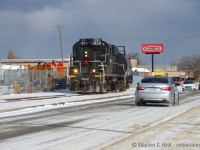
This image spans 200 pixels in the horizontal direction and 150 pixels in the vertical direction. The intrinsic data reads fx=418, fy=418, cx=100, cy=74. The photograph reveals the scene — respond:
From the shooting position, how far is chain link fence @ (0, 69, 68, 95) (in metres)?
39.7

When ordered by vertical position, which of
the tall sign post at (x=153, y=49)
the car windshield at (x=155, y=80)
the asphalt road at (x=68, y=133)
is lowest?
the asphalt road at (x=68, y=133)

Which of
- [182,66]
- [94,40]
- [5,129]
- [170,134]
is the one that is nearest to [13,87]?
[94,40]

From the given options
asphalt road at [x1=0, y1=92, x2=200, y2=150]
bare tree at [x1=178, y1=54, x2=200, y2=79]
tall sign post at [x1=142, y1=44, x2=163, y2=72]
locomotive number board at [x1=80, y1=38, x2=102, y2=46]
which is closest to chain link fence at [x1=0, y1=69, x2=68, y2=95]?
locomotive number board at [x1=80, y1=38, x2=102, y2=46]

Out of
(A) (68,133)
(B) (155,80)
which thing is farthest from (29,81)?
(A) (68,133)

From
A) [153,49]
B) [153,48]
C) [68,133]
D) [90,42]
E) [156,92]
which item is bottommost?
[68,133]

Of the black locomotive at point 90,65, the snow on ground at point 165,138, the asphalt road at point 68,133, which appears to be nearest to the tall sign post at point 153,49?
the black locomotive at point 90,65

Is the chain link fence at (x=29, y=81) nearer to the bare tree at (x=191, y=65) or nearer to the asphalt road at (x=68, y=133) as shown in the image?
the asphalt road at (x=68, y=133)

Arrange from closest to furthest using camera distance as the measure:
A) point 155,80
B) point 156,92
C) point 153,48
Result: 1. point 156,92
2. point 155,80
3. point 153,48

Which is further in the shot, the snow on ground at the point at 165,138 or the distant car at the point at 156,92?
the distant car at the point at 156,92

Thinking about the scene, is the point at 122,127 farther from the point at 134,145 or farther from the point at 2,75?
the point at 2,75

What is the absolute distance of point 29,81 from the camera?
142 feet

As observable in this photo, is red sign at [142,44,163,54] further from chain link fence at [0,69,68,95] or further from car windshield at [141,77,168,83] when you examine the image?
car windshield at [141,77,168,83]

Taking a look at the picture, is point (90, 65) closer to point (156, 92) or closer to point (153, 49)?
point (156, 92)

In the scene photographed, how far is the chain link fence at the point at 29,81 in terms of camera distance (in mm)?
39688
